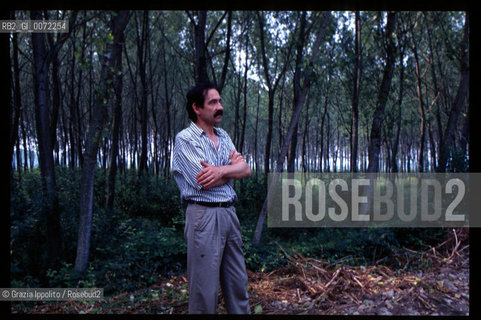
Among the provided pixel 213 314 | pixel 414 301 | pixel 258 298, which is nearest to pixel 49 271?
pixel 258 298

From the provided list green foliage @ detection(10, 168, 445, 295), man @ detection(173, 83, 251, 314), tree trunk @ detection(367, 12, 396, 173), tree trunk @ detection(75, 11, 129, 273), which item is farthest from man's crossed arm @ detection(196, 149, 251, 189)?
tree trunk @ detection(367, 12, 396, 173)

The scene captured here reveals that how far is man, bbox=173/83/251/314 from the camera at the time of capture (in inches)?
89.4

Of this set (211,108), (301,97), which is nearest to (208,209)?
(211,108)

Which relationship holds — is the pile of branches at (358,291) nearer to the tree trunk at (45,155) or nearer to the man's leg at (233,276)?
the man's leg at (233,276)

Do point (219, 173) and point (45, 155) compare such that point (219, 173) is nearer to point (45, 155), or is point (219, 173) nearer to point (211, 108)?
point (211, 108)

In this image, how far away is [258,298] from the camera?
3771 millimetres

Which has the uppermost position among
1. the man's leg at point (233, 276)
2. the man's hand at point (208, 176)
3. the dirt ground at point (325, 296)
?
the man's hand at point (208, 176)

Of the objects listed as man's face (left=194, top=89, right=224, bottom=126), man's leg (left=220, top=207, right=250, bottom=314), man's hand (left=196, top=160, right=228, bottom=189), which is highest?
man's face (left=194, top=89, right=224, bottom=126)

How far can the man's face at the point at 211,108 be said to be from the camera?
8.16ft

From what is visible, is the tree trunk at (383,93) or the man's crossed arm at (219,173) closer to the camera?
the man's crossed arm at (219,173)

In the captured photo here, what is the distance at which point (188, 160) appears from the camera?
234 cm

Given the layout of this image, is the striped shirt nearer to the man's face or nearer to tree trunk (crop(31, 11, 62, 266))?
the man's face

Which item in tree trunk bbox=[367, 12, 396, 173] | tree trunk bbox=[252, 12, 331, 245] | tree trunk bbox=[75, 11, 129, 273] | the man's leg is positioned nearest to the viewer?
the man's leg

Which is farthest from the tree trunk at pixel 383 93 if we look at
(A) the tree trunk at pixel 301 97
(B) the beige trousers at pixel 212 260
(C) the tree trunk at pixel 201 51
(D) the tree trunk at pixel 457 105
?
(B) the beige trousers at pixel 212 260
